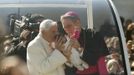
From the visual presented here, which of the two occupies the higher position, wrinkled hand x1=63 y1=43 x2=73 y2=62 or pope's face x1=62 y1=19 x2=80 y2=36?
pope's face x1=62 y1=19 x2=80 y2=36

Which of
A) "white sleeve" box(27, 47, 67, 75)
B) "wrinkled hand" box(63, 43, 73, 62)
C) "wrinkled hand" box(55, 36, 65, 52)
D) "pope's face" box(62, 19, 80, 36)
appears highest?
"pope's face" box(62, 19, 80, 36)

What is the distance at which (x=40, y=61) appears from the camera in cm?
416

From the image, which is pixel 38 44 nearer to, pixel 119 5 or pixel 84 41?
Result: pixel 84 41

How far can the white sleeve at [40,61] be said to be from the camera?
4.14 meters

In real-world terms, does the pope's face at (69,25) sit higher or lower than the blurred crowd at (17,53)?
higher

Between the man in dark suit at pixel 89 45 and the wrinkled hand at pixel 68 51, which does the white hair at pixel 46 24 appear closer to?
the man in dark suit at pixel 89 45

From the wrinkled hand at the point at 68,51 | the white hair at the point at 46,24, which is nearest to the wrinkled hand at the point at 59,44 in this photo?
the wrinkled hand at the point at 68,51

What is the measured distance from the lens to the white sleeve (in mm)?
4145

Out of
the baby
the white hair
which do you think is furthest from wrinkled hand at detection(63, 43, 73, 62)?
the white hair

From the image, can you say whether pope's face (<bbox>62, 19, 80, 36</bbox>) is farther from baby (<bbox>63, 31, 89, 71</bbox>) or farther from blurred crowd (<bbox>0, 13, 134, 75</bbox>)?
blurred crowd (<bbox>0, 13, 134, 75</bbox>)

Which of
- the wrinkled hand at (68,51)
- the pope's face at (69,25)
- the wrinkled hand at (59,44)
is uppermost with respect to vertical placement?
the pope's face at (69,25)

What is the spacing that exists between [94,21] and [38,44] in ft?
1.88

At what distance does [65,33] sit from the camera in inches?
167

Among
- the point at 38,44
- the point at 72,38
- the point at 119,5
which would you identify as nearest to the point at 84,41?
the point at 72,38
